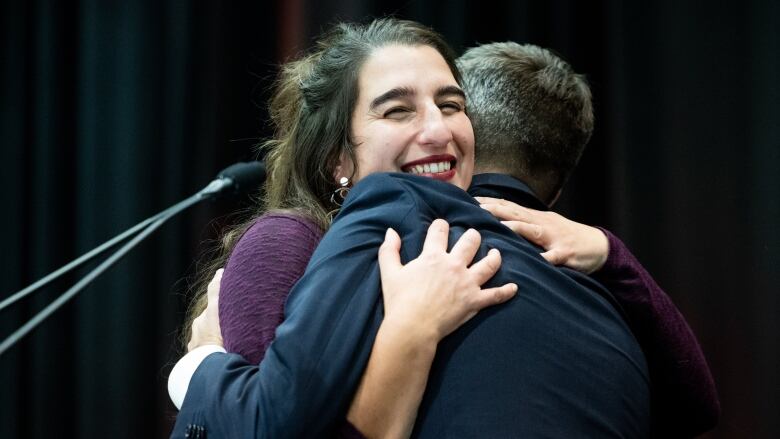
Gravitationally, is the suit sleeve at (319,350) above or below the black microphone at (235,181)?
below

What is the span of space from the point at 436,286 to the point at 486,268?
0.07m

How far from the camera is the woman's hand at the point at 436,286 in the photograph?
3.48ft

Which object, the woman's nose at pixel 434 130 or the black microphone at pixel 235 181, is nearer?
the black microphone at pixel 235 181

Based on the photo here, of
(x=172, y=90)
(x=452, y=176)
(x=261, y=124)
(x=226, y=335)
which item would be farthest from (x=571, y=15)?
(x=226, y=335)

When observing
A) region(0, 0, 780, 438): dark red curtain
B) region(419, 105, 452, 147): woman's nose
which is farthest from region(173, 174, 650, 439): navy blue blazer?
region(0, 0, 780, 438): dark red curtain

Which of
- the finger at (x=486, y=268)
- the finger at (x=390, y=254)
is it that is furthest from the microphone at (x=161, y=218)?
the finger at (x=486, y=268)

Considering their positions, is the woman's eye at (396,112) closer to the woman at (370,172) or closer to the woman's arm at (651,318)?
the woman at (370,172)

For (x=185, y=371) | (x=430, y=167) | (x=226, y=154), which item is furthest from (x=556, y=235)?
(x=226, y=154)

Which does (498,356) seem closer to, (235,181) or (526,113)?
(235,181)

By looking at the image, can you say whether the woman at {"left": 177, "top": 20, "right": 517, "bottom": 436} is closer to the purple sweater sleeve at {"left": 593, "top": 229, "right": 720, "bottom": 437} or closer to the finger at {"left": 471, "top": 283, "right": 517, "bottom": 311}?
the finger at {"left": 471, "top": 283, "right": 517, "bottom": 311}

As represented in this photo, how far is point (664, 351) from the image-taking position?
1.44 meters

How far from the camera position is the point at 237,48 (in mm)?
2566

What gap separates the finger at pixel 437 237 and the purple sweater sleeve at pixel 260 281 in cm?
22

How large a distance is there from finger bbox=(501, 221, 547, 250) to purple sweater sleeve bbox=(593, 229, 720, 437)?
0.14 meters
